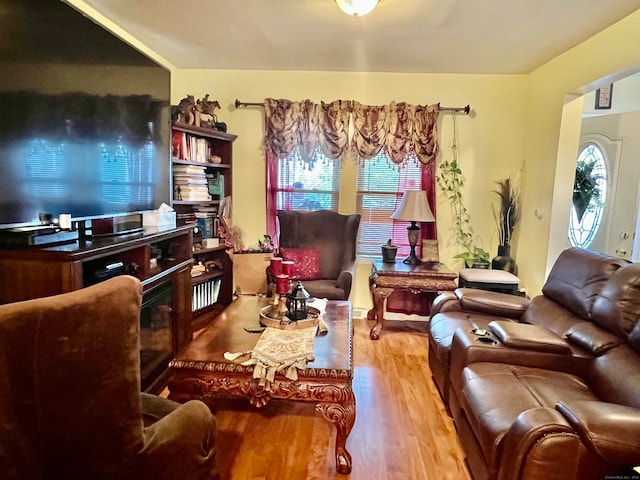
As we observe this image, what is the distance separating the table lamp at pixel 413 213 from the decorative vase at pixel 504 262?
0.73 meters

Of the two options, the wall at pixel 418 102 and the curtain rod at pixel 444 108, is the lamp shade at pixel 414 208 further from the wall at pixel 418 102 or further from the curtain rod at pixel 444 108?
the curtain rod at pixel 444 108

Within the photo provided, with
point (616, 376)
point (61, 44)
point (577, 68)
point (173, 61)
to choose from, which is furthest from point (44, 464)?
point (577, 68)

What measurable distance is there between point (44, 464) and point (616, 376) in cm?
209

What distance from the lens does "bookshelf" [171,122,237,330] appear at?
3537mm

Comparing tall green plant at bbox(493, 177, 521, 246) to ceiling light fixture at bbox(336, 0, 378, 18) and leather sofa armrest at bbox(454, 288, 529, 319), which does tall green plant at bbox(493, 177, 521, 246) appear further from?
ceiling light fixture at bbox(336, 0, 378, 18)

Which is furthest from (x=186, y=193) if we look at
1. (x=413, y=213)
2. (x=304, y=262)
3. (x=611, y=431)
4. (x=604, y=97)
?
(x=604, y=97)

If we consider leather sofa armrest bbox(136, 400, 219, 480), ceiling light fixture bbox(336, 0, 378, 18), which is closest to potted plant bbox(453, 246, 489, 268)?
ceiling light fixture bbox(336, 0, 378, 18)

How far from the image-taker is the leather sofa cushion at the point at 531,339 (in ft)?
6.48

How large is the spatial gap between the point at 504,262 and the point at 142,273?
3155 mm

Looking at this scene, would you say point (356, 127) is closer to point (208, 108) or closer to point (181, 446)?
point (208, 108)

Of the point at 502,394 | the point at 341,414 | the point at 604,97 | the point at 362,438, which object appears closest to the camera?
the point at 502,394

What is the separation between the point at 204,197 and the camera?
3.79 metres

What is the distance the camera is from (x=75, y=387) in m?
1.09

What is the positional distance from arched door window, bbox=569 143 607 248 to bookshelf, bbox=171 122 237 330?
3955 millimetres
